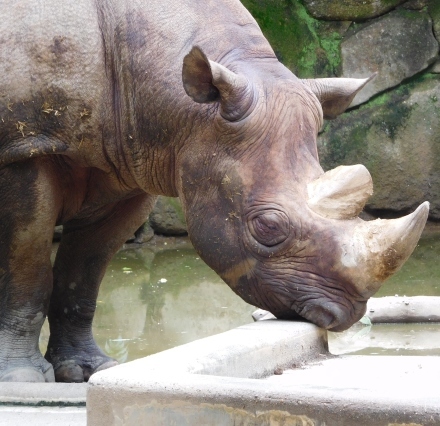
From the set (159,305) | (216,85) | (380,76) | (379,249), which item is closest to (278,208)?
(379,249)

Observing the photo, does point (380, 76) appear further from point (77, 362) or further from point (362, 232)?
point (362, 232)

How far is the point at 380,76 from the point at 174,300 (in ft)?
11.2

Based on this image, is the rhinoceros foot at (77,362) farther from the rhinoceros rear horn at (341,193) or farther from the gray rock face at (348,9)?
the gray rock face at (348,9)

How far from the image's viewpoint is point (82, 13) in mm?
4285

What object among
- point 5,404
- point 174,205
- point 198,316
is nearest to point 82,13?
point 5,404

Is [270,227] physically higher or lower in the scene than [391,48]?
higher

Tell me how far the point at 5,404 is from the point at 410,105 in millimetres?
6348

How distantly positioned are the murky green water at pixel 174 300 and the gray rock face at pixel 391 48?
1.45m

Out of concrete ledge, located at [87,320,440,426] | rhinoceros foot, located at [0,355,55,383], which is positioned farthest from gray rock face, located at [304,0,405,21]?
concrete ledge, located at [87,320,440,426]

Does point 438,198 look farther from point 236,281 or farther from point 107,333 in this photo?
point 236,281

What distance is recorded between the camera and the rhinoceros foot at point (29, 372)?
4312mm

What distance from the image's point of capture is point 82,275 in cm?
506

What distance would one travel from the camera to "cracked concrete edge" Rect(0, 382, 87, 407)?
12.4 feet

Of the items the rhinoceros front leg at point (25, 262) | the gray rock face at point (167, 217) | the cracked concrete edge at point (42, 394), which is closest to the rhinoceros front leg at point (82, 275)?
the rhinoceros front leg at point (25, 262)
